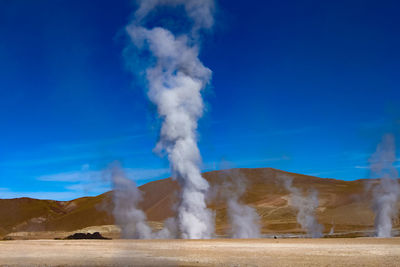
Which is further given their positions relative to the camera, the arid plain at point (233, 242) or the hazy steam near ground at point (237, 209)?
the hazy steam near ground at point (237, 209)

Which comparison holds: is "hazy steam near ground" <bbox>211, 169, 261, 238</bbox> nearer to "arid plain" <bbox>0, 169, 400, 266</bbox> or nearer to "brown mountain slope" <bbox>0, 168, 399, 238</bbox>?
"brown mountain slope" <bbox>0, 168, 399, 238</bbox>

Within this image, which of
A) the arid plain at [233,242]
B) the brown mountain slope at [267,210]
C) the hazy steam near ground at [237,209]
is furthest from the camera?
the brown mountain slope at [267,210]

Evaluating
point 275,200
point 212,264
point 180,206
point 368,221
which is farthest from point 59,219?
point 212,264

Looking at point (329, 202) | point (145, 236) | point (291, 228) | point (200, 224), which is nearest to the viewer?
point (200, 224)

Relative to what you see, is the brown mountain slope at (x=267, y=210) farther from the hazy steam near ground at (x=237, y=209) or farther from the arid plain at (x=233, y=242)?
the hazy steam near ground at (x=237, y=209)

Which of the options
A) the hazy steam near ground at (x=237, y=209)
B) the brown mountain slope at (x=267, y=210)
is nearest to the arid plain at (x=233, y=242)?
the brown mountain slope at (x=267, y=210)

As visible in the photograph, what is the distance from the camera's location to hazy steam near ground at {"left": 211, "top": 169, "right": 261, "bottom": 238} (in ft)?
220

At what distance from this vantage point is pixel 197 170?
199 feet

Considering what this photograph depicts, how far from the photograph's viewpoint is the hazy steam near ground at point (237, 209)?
220 ft

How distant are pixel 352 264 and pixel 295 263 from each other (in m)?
2.92

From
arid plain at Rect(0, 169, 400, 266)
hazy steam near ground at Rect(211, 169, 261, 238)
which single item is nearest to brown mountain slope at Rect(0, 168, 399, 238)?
arid plain at Rect(0, 169, 400, 266)

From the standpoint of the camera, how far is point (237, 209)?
82.7 m

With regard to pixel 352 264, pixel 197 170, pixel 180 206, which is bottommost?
pixel 352 264

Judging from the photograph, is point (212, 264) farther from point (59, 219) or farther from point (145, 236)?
point (59, 219)
